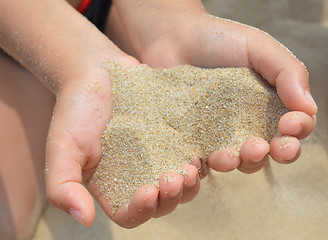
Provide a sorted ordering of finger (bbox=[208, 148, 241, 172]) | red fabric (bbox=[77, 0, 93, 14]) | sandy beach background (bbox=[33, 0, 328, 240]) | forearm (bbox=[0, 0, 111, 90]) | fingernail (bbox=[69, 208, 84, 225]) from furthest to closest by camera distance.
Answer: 1. red fabric (bbox=[77, 0, 93, 14])
2. sandy beach background (bbox=[33, 0, 328, 240])
3. forearm (bbox=[0, 0, 111, 90])
4. finger (bbox=[208, 148, 241, 172])
5. fingernail (bbox=[69, 208, 84, 225])

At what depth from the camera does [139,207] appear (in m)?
0.79

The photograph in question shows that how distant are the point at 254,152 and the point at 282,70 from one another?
0.20 m

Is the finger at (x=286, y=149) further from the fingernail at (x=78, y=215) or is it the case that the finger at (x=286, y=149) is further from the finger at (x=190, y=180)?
the fingernail at (x=78, y=215)

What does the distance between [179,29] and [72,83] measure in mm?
344

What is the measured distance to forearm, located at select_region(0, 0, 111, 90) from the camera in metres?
1.07

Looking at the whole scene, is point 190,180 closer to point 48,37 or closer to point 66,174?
point 66,174

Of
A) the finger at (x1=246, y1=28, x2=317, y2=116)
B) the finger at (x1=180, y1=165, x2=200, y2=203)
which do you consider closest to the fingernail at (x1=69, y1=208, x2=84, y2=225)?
the finger at (x1=180, y1=165, x2=200, y2=203)

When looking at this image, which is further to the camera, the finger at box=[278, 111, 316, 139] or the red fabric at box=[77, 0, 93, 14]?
the red fabric at box=[77, 0, 93, 14]

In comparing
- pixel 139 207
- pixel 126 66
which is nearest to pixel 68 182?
pixel 139 207

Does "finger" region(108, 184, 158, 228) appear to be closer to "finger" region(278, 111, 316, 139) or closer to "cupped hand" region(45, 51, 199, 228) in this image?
"cupped hand" region(45, 51, 199, 228)

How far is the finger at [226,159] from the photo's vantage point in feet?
2.80

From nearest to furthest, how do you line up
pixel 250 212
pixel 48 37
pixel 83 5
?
pixel 48 37 < pixel 250 212 < pixel 83 5

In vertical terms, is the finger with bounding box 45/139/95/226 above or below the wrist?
below

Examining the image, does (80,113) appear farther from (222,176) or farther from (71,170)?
(222,176)
